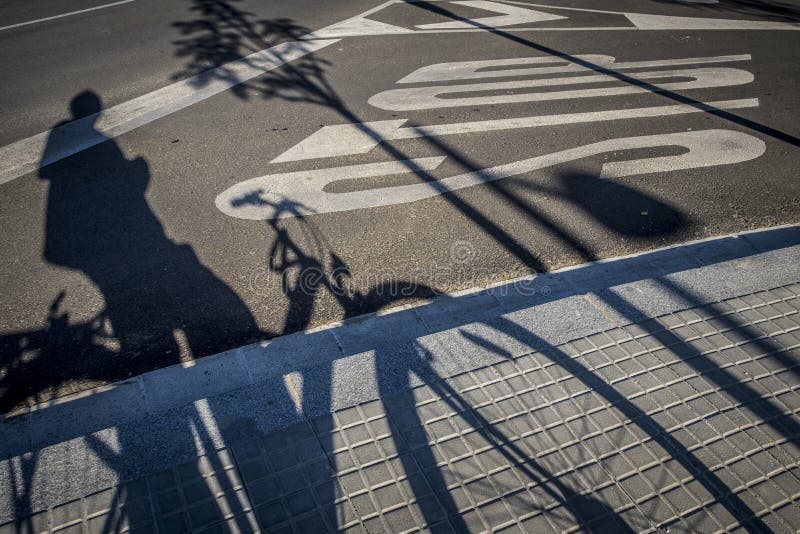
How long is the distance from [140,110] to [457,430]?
6.45 meters

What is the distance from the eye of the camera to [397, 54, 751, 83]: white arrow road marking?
902 centimetres

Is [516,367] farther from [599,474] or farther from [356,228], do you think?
[356,228]

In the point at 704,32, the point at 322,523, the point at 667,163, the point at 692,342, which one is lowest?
the point at 322,523

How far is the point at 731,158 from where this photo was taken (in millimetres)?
6930

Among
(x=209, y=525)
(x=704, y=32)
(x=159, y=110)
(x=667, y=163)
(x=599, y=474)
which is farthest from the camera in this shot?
(x=704, y=32)

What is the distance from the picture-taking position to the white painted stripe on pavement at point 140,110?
21.6ft

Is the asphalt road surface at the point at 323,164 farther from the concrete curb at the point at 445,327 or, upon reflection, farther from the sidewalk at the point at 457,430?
the sidewalk at the point at 457,430

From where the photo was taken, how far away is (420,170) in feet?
21.4

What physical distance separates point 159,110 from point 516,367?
244 inches

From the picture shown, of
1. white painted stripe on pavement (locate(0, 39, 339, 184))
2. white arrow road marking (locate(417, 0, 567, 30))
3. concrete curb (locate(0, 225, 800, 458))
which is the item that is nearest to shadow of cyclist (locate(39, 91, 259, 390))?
white painted stripe on pavement (locate(0, 39, 339, 184))

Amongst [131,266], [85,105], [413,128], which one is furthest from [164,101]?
[131,266]

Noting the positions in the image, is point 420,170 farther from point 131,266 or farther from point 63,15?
point 63,15

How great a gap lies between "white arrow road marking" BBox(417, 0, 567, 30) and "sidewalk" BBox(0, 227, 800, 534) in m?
8.14

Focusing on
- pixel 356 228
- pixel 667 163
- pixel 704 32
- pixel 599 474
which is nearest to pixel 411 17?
pixel 704 32
